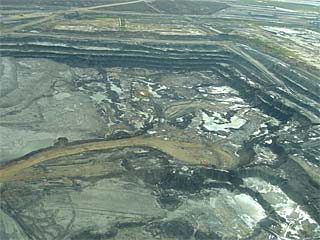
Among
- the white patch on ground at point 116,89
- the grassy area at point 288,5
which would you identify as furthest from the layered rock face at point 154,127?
the grassy area at point 288,5

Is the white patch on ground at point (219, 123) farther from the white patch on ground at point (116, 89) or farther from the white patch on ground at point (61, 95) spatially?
the white patch on ground at point (61, 95)

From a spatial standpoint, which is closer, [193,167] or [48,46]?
[193,167]

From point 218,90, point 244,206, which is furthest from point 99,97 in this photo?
point 244,206

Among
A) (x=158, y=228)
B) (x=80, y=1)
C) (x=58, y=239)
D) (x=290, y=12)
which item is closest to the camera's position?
(x=58, y=239)

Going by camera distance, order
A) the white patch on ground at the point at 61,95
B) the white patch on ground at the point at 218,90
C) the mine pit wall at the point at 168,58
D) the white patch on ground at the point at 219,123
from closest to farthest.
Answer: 1. the white patch on ground at the point at 219,123
2. the white patch on ground at the point at 61,95
3. the white patch on ground at the point at 218,90
4. the mine pit wall at the point at 168,58

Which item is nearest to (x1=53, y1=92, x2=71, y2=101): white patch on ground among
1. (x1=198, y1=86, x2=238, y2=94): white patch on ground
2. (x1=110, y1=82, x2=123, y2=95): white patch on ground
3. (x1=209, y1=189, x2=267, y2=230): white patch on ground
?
(x1=110, y1=82, x2=123, y2=95): white patch on ground

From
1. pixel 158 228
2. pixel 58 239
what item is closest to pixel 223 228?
pixel 158 228

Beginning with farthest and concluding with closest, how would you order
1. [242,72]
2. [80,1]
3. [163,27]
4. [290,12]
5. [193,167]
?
[290,12], [80,1], [163,27], [242,72], [193,167]

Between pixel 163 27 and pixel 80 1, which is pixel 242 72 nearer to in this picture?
pixel 163 27

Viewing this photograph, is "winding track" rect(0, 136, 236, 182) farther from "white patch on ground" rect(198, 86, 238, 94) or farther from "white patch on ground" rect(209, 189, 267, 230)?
"white patch on ground" rect(198, 86, 238, 94)
